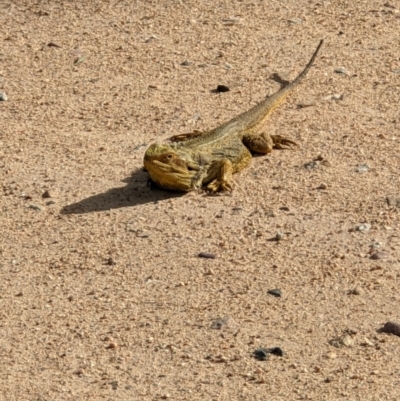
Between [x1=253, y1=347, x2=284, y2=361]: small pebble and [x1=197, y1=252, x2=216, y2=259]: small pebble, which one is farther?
[x1=197, y1=252, x2=216, y2=259]: small pebble

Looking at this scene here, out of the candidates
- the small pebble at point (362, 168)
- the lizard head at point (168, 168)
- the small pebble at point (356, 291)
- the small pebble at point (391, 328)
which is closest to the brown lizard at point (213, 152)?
the lizard head at point (168, 168)

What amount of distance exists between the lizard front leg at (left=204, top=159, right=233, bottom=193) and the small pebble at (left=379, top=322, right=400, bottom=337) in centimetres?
232

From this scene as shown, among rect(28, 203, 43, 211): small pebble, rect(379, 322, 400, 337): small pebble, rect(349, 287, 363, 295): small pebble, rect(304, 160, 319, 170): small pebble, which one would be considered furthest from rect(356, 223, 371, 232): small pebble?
rect(28, 203, 43, 211): small pebble

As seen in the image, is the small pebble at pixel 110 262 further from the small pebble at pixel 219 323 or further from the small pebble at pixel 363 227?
the small pebble at pixel 363 227

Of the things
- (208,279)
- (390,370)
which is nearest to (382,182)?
(208,279)

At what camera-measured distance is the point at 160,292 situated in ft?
29.8

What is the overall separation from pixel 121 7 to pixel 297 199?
4391 millimetres

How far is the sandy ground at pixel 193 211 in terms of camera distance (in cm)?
829

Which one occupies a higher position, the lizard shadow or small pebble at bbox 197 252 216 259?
small pebble at bbox 197 252 216 259

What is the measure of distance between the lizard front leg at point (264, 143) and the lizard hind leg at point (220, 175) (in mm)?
440

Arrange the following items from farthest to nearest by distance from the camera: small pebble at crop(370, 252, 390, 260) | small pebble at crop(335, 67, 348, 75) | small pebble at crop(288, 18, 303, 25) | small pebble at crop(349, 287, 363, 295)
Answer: small pebble at crop(288, 18, 303, 25)
small pebble at crop(335, 67, 348, 75)
small pebble at crop(370, 252, 390, 260)
small pebble at crop(349, 287, 363, 295)

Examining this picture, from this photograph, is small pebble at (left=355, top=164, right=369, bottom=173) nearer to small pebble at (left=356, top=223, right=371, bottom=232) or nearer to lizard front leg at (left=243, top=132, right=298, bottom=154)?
lizard front leg at (left=243, top=132, right=298, bottom=154)

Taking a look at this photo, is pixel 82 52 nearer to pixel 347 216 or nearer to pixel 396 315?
pixel 347 216

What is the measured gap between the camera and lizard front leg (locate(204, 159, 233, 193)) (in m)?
10.5
